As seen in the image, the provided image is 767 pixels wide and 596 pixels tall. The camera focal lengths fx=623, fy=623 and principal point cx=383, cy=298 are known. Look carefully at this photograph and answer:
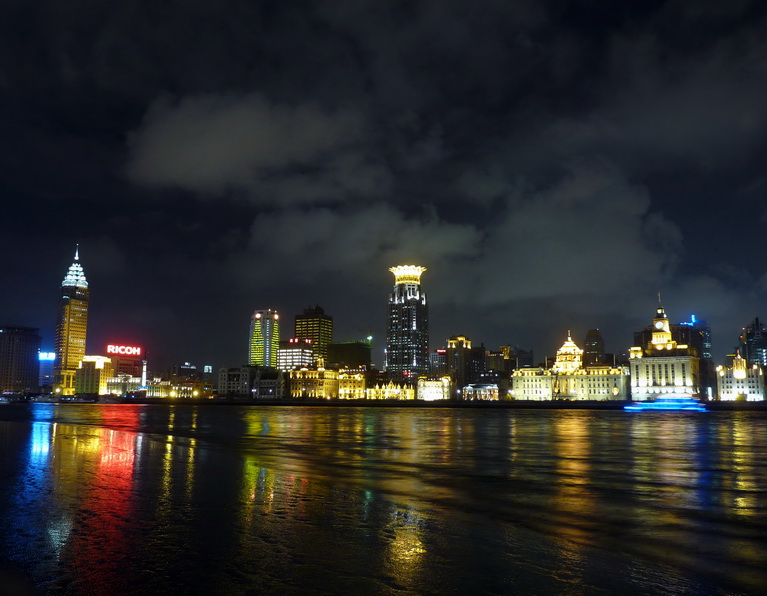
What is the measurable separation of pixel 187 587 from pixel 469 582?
353 cm

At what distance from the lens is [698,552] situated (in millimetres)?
9719

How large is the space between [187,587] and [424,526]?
4.92 meters

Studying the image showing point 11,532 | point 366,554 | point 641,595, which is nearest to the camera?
point 641,595

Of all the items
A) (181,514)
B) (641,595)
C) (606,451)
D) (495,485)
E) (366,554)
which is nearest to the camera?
(641,595)

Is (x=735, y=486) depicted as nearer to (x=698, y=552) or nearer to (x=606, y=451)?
(x=698, y=552)

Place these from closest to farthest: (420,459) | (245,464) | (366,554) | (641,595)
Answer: (641,595), (366,554), (245,464), (420,459)

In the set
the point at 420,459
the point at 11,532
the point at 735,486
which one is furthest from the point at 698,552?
the point at 420,459

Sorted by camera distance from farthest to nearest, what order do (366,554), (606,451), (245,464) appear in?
(606,451), (245,464), (366,554)

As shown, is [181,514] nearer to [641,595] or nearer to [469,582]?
[469,582]

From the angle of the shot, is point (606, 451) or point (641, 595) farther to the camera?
point (606, 451)

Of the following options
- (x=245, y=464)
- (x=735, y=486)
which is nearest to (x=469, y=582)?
(x=735, y=486)

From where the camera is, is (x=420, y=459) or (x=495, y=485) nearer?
(x=495, y=485)

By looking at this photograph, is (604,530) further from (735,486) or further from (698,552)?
(735,486)

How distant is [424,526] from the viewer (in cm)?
1143
